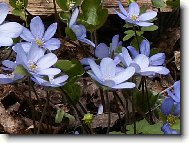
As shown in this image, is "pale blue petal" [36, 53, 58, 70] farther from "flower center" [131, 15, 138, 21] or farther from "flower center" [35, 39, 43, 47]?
"flower center" [131, 15, 138, 21]

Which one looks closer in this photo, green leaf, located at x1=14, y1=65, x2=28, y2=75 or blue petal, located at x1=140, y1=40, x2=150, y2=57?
green leaf, located at x1=14, y1=65, x2=28, y2=75

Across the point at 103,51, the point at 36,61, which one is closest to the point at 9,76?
the point at 36,61

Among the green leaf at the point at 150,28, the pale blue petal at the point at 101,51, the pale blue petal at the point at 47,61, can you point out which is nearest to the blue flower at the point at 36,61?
the pale blue petal at the point at 47,61

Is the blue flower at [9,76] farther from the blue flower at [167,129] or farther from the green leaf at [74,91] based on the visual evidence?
the blue flower at [167,129]

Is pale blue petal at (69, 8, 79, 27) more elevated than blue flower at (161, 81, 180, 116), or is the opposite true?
pale blue petal at (69, 8, 79, 27)

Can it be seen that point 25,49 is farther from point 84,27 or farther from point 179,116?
point 179,116

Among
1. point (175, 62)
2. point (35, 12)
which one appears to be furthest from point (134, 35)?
point (35, 12)

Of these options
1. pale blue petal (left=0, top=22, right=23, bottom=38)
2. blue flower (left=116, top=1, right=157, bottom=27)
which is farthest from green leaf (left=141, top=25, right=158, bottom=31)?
pale blue petal (left=0, top=22, right=23, bottom=38)
